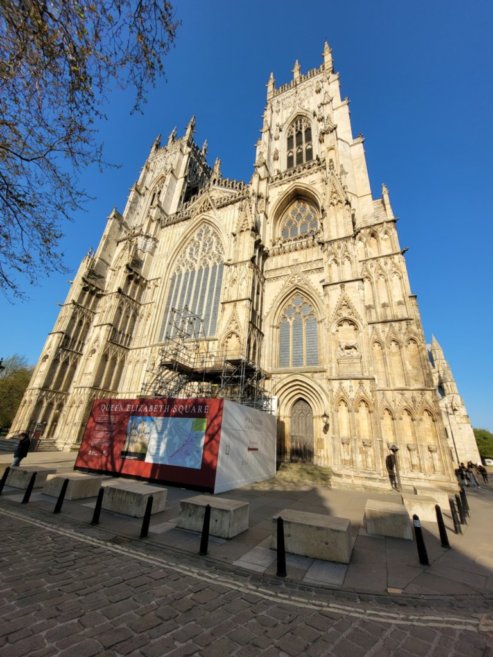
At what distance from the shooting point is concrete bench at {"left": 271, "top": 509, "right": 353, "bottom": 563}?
4.14m

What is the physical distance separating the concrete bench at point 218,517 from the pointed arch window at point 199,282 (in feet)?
44.6

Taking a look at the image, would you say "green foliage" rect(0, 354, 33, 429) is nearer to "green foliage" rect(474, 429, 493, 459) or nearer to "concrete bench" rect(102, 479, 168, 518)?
"concrete bench" rect(102, 479, 168, 518)

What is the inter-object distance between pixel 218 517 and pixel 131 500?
239 centimetres

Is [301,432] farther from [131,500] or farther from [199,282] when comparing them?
[199,282]

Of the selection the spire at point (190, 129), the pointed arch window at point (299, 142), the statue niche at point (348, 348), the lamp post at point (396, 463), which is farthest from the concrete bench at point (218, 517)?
the spire at point (190, 129)

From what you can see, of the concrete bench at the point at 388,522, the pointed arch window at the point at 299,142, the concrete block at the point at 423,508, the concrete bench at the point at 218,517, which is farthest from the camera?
Answer: the pointed arch window at the point at 299,142

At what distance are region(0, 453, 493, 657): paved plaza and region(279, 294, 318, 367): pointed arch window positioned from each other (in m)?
11.2

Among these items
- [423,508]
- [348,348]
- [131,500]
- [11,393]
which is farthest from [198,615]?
[11,393]

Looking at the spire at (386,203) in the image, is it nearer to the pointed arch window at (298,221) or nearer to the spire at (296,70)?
the pointed arch window at (298,221)

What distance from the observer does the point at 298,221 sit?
21.8 meters

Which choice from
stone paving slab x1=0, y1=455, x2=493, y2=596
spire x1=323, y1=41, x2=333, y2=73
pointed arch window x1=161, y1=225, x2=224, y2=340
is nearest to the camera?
stone paving slab x1=0, y1=455, x2=493, y2=596

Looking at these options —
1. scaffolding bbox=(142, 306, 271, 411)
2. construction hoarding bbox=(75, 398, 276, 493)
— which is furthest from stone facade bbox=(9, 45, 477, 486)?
construction hoarding bbox=(75, 398, 276, 493)

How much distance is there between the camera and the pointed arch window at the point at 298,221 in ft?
68.2

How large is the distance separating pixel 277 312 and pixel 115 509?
1401 cm
